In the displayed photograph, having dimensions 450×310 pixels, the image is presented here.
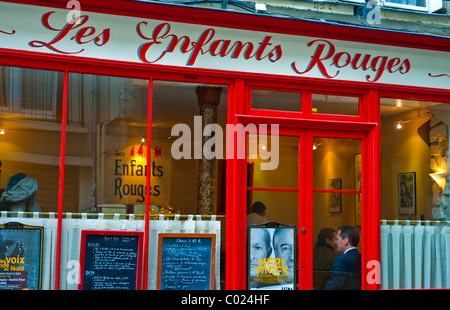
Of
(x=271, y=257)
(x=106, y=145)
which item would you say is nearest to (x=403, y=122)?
(x=271, y=257)

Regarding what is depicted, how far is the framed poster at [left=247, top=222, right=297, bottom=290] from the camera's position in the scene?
27.9ft

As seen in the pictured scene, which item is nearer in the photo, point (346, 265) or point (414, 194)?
point (346, 265)

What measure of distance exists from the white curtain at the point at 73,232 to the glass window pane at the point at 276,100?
183 centimetres

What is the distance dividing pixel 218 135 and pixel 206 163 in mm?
417

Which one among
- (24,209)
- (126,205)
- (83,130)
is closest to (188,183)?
(126,205)

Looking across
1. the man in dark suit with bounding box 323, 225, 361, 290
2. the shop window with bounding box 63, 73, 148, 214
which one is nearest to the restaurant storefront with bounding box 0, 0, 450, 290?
the shop window with bounding box 63, 73, 148, 214

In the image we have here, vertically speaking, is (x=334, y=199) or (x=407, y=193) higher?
(x=407, y=193)

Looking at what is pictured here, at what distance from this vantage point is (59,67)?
315 inches

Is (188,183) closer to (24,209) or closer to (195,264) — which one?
(195,264)

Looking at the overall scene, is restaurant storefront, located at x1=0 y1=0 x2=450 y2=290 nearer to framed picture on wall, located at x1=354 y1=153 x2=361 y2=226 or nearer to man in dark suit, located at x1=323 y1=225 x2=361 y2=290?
framed picture on wall, located at x1=354 y1=153 x2=361 y2=226

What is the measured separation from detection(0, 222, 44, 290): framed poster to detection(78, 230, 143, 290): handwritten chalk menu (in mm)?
535

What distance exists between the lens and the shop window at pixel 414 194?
29.9ft

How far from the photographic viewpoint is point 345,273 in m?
8.80

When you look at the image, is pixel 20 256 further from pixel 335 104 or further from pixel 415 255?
pixel 415 255
